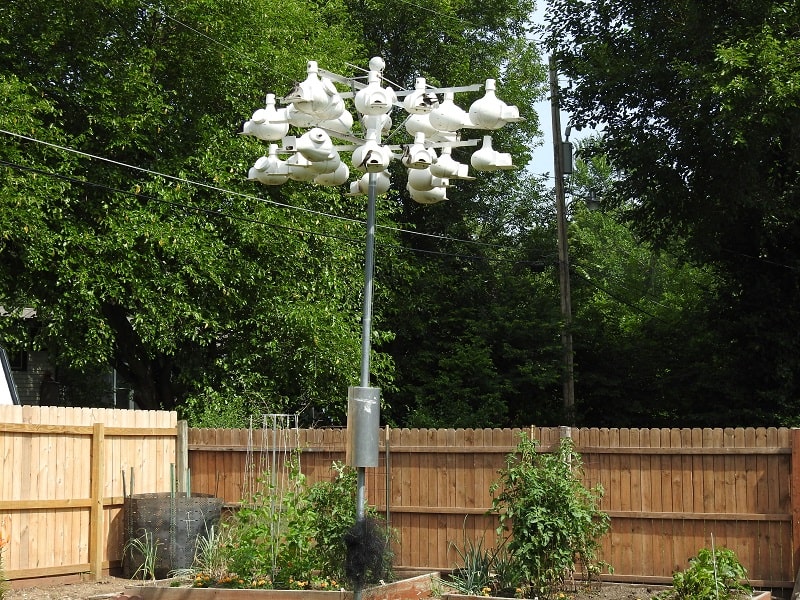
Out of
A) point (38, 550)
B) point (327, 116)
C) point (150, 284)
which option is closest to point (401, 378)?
point (150, 284)

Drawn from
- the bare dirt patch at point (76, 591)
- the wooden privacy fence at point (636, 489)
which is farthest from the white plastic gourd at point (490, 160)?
the bare dirt patch at point (76, 591)

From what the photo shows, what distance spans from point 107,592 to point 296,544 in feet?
8.00

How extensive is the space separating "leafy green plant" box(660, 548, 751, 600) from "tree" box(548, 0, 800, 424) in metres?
10.0

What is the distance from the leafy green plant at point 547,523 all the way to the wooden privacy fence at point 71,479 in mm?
4691

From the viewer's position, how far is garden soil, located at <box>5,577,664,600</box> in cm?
975

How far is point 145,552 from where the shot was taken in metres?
11.4

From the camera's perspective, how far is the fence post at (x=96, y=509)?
37.9ft

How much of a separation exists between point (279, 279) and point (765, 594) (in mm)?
11545

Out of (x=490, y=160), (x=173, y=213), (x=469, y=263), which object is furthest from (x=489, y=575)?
(x=469, y=263)

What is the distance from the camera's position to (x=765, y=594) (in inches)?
360

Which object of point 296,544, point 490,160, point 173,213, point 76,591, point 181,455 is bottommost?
point 76,591

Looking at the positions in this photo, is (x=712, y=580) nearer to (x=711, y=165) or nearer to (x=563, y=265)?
(x=711, y=165)

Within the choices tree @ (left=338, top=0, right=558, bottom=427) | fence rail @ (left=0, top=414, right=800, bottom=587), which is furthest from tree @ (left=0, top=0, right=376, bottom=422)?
fence rail @ (left=0, top=414, right=800, bottom=587)

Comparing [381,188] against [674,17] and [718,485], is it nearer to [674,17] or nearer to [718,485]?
A: [718,485]
